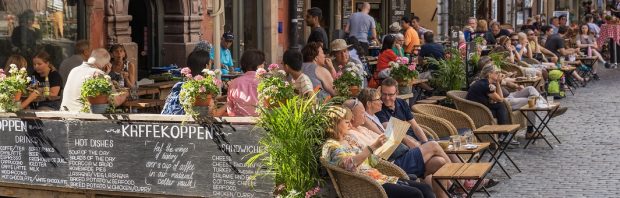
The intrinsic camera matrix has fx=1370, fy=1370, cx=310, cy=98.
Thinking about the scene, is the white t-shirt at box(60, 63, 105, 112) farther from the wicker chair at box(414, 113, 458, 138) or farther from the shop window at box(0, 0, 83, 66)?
the shop window at box(0, 0, 83, 66)

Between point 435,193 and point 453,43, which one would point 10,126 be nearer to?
point 435,193

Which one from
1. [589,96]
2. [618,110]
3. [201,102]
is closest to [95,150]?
[201,102]

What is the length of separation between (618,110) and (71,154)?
42.9 feet


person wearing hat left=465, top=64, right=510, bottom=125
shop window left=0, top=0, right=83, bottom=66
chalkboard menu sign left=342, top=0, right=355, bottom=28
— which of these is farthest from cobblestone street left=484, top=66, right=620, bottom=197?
chalkboard menu sign left=342, top=0, right=355, bottom=28

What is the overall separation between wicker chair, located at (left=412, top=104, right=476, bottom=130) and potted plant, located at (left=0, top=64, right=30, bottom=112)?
482cm

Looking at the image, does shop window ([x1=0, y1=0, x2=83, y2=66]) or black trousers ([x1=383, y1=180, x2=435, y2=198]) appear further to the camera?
shop window ([x1=0, y1=0, x2=83, y2=66])

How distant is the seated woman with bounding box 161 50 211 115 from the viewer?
11094 mm

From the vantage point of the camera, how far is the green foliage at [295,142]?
9.79 meters

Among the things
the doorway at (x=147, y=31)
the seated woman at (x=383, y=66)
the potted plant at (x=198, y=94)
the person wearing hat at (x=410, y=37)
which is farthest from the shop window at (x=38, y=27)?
the person wearing hat at (x=410, y=37)

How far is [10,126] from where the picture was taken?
1137cm

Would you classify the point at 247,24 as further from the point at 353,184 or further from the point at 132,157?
the point at 353,184

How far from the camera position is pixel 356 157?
9930 mm

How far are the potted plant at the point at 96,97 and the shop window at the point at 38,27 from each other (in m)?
6.71

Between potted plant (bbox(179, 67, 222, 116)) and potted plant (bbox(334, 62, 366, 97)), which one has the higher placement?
potted plant (bbox(179, 67, 222, 116))
